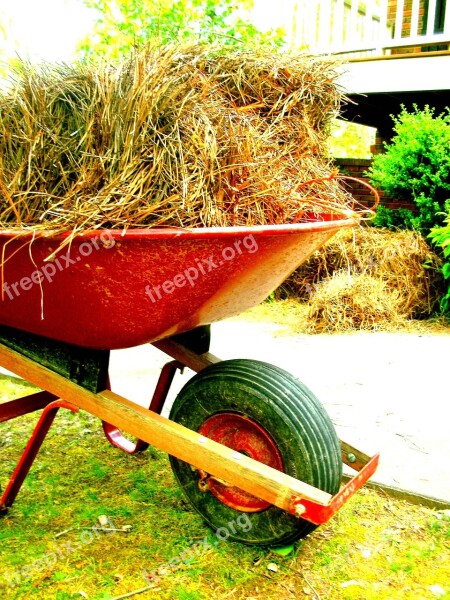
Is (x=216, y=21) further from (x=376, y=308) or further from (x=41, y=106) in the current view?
(x=41, y=106)

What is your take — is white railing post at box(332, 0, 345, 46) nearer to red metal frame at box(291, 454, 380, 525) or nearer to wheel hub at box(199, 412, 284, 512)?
wheel hub at box(199, 412, 284, 512)

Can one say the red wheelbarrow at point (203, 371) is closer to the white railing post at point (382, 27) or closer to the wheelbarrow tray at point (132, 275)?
the wheelbarrow tray at point (132, 275)

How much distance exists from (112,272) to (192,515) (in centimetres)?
103

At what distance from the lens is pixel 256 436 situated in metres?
1.80

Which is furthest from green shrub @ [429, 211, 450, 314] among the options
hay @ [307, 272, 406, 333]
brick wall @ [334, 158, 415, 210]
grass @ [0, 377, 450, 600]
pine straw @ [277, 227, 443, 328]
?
grass @ [0, 377, 450, 600]

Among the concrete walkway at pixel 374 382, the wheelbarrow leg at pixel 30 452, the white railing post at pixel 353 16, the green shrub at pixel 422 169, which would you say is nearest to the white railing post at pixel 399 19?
the white railing post at pixel 353 16

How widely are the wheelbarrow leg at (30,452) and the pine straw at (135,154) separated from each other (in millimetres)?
681

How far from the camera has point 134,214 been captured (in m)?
1.41

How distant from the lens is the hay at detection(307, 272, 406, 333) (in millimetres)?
4352

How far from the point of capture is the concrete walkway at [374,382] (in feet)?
7.76

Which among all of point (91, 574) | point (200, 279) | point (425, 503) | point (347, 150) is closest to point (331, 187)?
point (200, 279)
